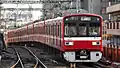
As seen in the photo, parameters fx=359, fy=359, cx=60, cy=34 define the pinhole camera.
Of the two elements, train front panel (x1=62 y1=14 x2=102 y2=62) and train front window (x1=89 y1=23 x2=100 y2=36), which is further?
train front window (x1=89 y1=23 x2=100 y2=36)

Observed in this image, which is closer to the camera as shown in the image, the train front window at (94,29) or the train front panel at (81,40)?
the train front panel at (81,40)

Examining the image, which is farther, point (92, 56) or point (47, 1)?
point (47, 1)

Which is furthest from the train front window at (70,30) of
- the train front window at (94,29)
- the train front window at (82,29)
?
the train front window at (94,29)

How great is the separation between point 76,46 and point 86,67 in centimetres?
118

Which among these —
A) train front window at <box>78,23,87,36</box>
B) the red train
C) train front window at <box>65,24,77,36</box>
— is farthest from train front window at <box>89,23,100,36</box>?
train front window at <box>65,24,77,36</box>

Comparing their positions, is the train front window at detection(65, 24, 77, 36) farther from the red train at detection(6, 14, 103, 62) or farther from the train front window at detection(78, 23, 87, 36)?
the train front window at detection(78, 23, 87, 36)

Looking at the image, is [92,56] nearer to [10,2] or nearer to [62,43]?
[62,43]

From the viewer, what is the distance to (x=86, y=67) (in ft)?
57.8

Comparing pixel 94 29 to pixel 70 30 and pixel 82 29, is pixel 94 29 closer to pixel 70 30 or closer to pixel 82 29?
pixel 82 29

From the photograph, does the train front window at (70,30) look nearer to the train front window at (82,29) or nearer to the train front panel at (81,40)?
the train front panel at (81,40)

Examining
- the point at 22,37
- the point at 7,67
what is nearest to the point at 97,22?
the point at 7,67

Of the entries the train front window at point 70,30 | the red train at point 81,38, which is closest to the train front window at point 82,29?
the red train at point 81,38

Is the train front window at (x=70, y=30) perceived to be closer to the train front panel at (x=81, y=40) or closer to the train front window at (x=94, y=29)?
the train front panel at (x=81, y=40)

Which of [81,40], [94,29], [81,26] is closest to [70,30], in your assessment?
[81,26]
